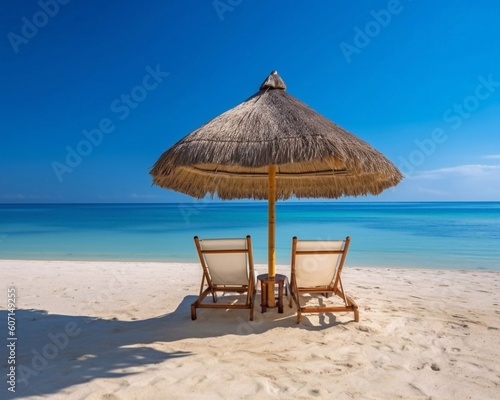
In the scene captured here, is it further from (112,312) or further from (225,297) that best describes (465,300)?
(112,312)

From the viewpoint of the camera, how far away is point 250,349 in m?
2.65

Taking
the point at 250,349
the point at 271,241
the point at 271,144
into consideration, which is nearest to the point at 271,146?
the point at 271,144

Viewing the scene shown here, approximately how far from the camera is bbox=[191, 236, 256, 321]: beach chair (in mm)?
3234

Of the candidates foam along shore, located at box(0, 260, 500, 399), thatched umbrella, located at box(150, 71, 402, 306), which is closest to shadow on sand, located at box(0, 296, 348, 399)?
foam along shore, located at box(0, 260, 500, 399)

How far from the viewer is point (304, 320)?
10.6 feet

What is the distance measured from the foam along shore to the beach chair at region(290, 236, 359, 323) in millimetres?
186

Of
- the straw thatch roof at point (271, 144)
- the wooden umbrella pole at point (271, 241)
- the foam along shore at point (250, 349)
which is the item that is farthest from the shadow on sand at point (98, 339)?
the straw thatch roof at point (271, 144)

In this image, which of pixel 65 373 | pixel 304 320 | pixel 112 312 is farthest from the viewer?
pixel 112 312

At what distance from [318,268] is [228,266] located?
2.85ft

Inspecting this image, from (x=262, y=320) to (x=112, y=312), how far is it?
1675 millimetres

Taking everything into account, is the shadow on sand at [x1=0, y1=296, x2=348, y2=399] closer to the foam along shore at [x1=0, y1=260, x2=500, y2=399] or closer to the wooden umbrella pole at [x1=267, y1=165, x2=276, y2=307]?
the foam along shore at [x1=0, y1=260, x2=500, y2=399]

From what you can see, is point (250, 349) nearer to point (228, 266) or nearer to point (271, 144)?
point (228, 266)

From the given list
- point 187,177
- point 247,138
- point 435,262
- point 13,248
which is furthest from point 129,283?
point 13,248

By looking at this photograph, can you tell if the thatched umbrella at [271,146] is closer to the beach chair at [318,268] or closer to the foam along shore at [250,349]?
the beach chair at [318,268]
